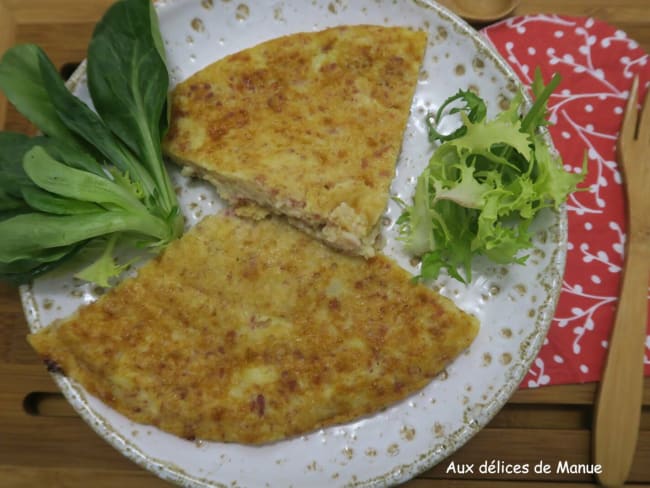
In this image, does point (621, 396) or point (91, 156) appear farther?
point (91, 156)

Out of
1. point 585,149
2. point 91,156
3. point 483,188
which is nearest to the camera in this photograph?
point 483,188

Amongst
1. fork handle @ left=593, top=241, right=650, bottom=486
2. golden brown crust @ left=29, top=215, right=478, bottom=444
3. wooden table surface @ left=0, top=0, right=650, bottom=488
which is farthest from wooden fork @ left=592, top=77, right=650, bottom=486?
golden brown crust @ left=29, top=215, right=478, bottom=444

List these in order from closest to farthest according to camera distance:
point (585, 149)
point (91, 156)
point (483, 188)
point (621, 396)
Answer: point (483, 188), point (621, 396), point (91, 156), point (585, 149)

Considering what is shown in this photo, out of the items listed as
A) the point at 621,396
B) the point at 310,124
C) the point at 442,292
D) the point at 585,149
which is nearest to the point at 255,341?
the point at 442,292

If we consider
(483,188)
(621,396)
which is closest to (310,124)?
(483,188)

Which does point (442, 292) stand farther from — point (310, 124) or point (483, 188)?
point (310, 124)

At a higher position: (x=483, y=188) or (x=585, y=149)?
(x=585, y=149)

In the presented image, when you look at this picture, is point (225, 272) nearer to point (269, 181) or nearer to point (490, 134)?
point (269, 181)

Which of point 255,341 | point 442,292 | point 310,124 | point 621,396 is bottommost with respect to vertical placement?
point 255,341
